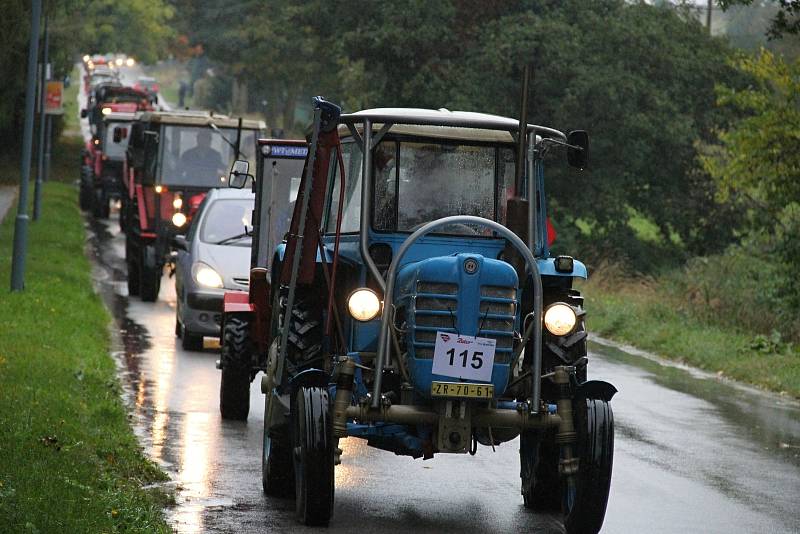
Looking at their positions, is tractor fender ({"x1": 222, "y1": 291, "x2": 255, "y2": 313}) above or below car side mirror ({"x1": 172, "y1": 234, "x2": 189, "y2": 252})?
below

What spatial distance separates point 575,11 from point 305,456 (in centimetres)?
3487

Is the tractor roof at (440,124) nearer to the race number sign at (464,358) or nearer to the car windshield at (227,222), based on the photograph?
the race number sign at (464,358)

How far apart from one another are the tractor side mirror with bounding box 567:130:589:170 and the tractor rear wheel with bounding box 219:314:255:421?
436cm

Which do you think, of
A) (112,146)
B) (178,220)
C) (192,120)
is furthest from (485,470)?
(112,146)

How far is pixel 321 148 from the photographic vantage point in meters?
9.67

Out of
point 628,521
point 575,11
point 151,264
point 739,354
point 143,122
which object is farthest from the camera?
point 575,11

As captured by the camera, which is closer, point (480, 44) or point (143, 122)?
point (143, 122)

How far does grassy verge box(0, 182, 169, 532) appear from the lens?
→ 8.97 m

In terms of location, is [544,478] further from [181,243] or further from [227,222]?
[227,222]

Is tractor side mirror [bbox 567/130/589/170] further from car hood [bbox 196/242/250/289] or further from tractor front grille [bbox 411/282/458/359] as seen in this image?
car hood [bbox 196/242/250/289]

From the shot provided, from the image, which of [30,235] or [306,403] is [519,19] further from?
[306,403]

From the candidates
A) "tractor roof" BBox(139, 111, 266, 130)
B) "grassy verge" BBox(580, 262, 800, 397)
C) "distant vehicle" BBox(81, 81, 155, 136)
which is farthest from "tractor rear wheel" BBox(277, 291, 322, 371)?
"distant vehicle" BBox(81, 81, 155, 136)

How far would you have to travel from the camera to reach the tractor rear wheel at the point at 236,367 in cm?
1380

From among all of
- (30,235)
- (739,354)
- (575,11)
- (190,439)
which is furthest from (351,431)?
(575,11)
